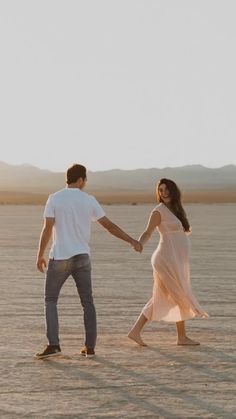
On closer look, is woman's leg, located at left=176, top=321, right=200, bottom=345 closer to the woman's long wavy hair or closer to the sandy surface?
the sandy surface

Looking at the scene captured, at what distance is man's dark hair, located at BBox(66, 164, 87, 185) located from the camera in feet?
31.8

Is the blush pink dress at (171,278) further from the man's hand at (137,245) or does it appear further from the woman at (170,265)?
the man's hand at (137,245)

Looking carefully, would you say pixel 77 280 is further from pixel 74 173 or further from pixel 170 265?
pixel 170 265

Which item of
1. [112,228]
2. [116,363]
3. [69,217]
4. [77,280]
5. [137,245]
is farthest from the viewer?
[137,245]

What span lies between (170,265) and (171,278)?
142mm

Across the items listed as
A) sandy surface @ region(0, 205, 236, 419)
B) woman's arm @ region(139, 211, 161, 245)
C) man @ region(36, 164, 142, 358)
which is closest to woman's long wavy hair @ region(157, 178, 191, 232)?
woman's arm @ region(139, 211, 161, 245)

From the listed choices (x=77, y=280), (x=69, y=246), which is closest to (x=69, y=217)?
(x=69, y=246)

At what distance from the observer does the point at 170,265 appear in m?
10.5

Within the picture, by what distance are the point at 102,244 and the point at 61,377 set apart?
67.9ft

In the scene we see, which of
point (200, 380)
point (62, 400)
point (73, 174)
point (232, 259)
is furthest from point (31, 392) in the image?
point (232, 259)

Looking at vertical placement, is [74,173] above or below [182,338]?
above

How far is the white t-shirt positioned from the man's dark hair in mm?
139

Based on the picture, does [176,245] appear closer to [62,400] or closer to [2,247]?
[62,400]

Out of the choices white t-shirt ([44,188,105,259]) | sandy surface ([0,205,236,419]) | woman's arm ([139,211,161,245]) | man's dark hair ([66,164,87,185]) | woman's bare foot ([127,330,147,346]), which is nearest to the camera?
sandy surface ([0,205,236,419])
